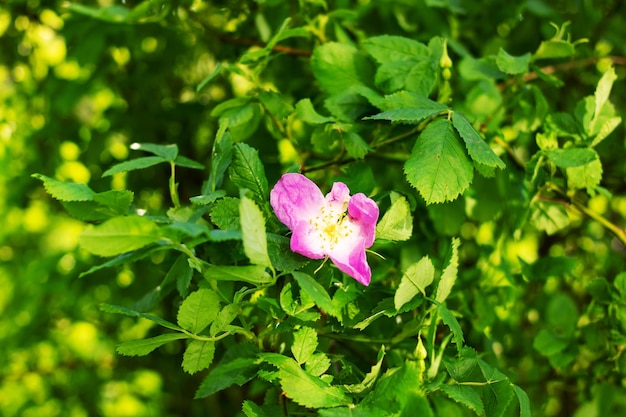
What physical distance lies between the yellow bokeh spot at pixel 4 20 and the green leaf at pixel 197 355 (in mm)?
1044

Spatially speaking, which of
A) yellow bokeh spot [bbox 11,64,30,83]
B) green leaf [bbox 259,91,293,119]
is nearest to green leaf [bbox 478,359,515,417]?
green leaf [bbox 259,91,293,119]

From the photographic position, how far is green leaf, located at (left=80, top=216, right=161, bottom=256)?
1.55 feet

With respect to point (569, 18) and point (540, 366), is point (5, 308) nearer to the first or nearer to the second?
point (540, 366)

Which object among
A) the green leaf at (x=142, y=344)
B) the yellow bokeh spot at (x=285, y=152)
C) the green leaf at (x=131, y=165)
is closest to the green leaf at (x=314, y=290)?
the green leaf at (x=142, y=344)

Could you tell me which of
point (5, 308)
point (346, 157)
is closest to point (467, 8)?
point (346, 157)

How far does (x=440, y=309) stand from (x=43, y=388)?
1.41 metres

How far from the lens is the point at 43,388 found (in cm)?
167

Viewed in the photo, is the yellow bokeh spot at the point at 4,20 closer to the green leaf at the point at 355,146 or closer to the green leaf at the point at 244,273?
the green leaf at the point at 355,146

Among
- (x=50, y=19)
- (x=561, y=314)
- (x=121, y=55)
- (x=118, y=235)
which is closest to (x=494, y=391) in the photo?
(x=118, y=235)

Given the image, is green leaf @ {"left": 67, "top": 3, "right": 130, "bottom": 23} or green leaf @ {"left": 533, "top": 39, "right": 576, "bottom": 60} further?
green leaf @ {"left": 67, "top": 3, "right": 130, "bottom": 23}

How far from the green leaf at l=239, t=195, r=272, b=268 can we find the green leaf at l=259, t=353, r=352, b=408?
0.30 ft

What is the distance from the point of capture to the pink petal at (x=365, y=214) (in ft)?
1.86

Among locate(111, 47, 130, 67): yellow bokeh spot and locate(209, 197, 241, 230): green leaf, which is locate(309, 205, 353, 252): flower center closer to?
locate(209, 197, 241, 230): green leaf

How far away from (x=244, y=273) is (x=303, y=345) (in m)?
0.09
